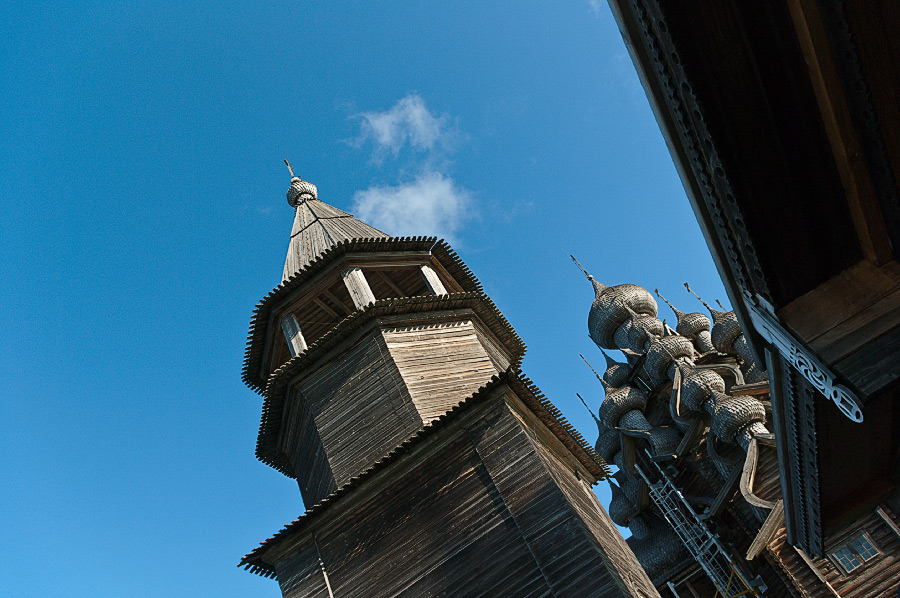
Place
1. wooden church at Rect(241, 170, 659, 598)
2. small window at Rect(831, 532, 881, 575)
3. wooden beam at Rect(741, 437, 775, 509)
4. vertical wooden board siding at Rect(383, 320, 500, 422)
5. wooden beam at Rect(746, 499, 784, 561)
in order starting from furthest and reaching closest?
wooden beam at Rect(741, 437, 775, 509), wooden beam at Rect(746, 499, 784, 561), small window at Rect(831, 532, 881, 575), vertical wooden board siding at Rect(383, 320, 500, 422), wooden church at Rect(241, 170, 659, 598)

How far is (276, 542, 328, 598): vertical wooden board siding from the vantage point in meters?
12.8

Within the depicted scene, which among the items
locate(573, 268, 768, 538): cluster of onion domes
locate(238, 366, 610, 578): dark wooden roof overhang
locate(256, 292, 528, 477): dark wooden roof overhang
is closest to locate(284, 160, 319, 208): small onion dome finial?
locate(256, 292, 528, 477): dark wooden roof overhang

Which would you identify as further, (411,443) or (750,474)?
(750,474)

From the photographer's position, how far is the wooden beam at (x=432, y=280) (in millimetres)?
17234

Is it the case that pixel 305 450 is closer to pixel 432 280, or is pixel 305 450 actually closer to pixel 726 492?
pixel 432 280

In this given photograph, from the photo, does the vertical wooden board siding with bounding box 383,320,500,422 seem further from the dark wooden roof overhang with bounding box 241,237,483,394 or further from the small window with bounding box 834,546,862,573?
the small window with bounding box 834,546,862,573

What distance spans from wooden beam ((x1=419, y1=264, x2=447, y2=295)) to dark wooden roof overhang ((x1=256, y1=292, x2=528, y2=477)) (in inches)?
30.3

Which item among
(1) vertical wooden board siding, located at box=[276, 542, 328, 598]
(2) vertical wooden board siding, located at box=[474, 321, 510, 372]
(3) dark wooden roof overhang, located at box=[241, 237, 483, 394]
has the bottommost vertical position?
(1) vertical wooden board siding, located at box=[276, 542, 328, 598]

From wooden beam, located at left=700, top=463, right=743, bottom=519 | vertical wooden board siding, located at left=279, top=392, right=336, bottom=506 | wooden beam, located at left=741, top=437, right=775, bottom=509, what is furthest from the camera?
wooden beam, located at left=700, top=463, right=743, bottom=519

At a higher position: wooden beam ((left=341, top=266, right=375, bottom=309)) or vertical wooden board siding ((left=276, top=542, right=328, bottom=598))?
wooden beam ((left=341, top=266, right=375, bottom=309))

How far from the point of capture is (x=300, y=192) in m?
23.2

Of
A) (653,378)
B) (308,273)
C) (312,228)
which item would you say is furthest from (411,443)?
(653,378)

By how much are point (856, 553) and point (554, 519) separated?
11.7 meters

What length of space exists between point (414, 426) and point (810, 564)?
1208 centimetres
